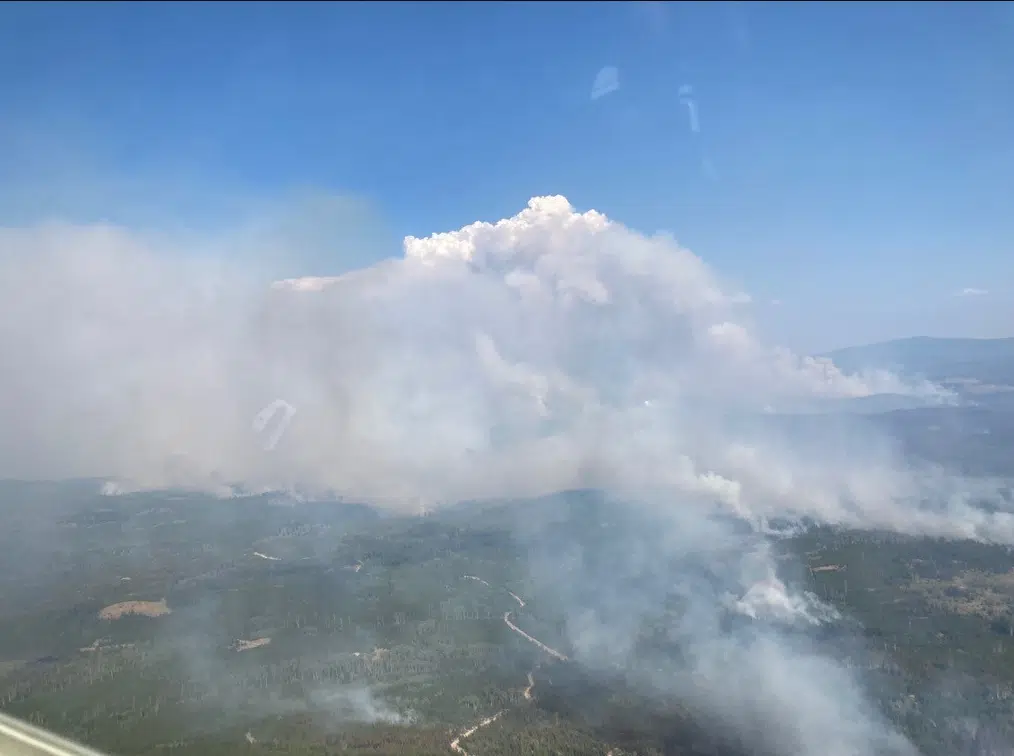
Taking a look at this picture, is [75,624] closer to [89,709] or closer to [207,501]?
[89,709]

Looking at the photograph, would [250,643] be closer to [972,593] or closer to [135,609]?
[135,609]

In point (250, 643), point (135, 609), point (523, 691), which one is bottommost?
point (523, 691)

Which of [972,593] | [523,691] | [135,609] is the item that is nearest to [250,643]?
[135,609]

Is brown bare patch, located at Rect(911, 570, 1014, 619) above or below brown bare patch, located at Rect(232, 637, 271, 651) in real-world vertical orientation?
below

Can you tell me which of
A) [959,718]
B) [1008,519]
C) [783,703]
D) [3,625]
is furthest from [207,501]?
[1008,519]

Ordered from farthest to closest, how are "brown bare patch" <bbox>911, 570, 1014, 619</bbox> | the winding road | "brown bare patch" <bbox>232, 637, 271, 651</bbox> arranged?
"brown bare patch" <bbox>232, 637, 271, 651</bbox>
"brown bare patch" <bbox>911, 570, 1014, 619</bbox>
the winding road

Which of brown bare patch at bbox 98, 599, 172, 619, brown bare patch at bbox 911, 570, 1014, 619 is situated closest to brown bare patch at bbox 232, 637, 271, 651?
brown bare patch at bbox 98, 599, 172, 619

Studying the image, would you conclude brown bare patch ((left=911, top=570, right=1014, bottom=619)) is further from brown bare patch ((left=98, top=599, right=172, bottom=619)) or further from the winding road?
brown bare patch ((left=98, top=599, right=172, bottom=619))

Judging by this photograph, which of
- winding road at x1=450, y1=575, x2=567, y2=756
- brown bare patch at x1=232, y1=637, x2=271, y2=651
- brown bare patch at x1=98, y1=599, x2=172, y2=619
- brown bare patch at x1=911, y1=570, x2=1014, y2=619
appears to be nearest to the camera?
winding road at x1=450, y1=575, x2=567, y2=756
